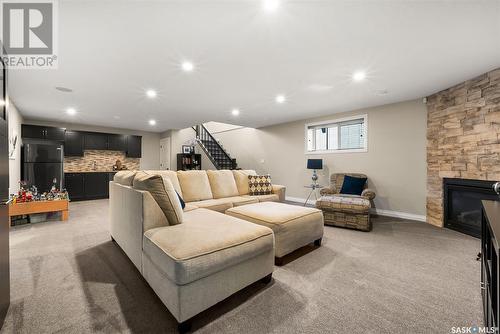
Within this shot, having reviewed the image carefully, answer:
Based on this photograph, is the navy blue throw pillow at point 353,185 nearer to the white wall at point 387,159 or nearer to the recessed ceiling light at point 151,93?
the white wall at point 387,159

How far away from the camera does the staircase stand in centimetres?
786

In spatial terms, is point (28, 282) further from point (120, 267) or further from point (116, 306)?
point (116, 306)

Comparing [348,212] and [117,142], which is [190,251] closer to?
[348,212]

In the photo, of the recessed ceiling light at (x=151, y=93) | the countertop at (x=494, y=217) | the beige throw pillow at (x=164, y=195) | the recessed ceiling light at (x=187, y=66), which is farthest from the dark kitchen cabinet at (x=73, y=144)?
the countertop at (x=494, y=217)

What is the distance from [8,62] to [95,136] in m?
4.59

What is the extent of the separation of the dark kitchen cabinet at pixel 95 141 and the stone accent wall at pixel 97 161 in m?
0.29

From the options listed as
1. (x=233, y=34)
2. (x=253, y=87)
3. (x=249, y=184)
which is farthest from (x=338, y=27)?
(x=249, y=184)

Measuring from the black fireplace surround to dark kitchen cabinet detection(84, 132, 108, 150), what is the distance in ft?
28.7

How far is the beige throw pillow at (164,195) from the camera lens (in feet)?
6.11

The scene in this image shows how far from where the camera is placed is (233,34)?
6.77 ft

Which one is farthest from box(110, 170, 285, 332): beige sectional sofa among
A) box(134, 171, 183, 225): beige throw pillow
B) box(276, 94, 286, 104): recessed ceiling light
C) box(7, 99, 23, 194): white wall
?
box(7, 99, 23, 194): white wall

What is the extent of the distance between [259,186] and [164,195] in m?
2.53

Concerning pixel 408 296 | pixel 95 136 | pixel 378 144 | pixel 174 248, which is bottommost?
pixel 408 296

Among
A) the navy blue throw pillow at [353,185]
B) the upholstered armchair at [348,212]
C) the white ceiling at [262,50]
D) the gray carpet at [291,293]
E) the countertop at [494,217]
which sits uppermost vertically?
the white ceiling at [262,50]
